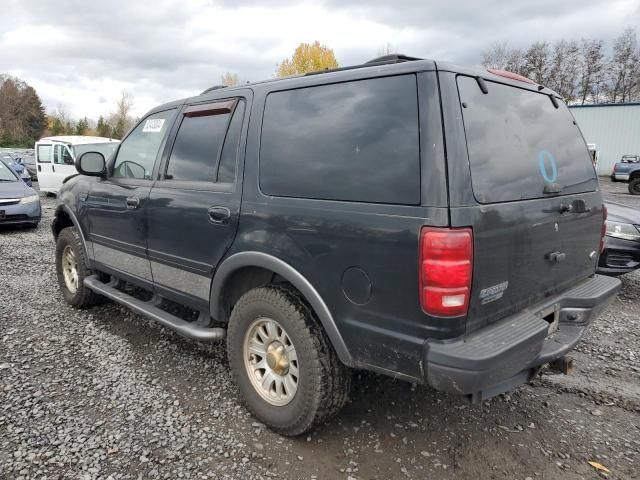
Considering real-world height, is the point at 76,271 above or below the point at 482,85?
below

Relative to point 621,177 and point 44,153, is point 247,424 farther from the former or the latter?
point 621,177

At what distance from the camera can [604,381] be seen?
344 centimetres

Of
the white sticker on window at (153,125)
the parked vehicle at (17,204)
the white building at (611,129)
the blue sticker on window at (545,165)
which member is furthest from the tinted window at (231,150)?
the white building at (611,129)

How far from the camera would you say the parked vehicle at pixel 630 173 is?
18.7 meters

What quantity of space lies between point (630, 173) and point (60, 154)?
21.0 meters

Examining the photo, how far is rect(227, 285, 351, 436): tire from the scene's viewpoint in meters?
2.46

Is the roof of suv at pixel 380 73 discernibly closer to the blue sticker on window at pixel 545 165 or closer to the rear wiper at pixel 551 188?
the blue sticker on window at pixel 545 165

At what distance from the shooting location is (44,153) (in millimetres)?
14430

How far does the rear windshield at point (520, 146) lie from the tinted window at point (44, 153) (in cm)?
1505

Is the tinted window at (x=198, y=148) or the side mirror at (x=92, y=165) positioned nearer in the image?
the tinted window at (x=198, y=148)

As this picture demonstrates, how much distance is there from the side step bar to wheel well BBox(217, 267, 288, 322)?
0.39ft

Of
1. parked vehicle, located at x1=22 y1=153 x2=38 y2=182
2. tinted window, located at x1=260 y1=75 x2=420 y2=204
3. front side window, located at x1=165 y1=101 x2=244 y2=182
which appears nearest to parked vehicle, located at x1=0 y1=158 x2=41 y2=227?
front side window, located at x1=165 y1=101 x2=244 y2=182

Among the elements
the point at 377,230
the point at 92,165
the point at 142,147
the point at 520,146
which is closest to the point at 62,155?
the point at 92,165

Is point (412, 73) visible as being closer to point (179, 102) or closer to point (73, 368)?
point (179, 102)
